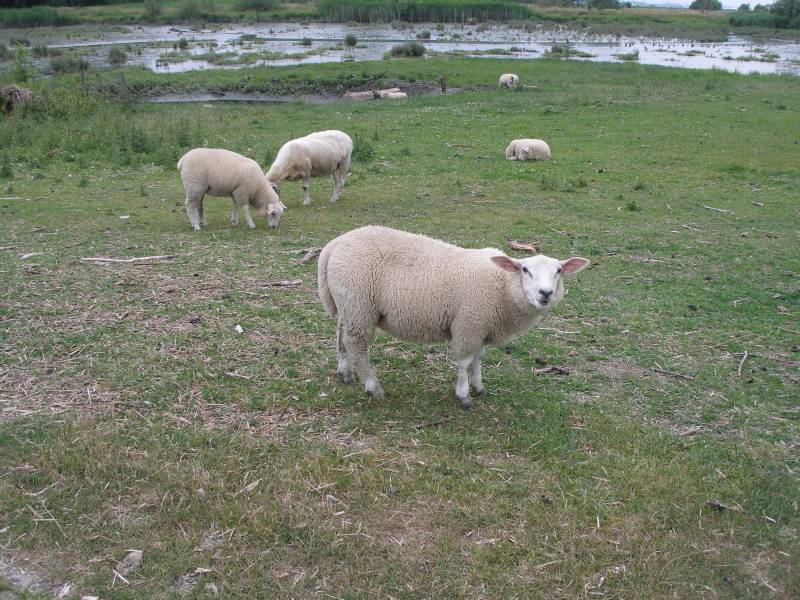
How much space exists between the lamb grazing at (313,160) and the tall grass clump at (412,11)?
71680 mm

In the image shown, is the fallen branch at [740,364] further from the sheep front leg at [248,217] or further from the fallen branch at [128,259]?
the sheep front leg at [248,217]

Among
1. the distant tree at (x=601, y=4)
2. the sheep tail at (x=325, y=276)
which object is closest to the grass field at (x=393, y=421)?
the sheep tail at (x=325, y=276)

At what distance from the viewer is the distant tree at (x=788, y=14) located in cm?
7788

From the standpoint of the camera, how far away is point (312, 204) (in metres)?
12.6

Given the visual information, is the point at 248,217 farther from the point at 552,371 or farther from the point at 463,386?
the point at 463,386

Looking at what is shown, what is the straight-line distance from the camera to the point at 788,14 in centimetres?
7856

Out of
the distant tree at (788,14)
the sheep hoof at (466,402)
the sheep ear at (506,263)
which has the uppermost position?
the distant tree at (788,14)

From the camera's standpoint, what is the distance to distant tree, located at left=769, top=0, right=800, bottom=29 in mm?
77875

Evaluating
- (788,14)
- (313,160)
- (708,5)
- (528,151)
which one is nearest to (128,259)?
(313,160)

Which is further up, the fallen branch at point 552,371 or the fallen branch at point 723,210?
the fallen branch at point 723,210

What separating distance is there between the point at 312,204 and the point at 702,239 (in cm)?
655

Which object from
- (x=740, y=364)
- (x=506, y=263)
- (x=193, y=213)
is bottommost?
(x=740, y=364)

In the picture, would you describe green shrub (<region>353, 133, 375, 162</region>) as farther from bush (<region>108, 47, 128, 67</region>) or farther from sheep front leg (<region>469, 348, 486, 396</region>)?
bush (<region>108, 47, 128, 67</region>)

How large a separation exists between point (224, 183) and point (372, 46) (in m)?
45.3
